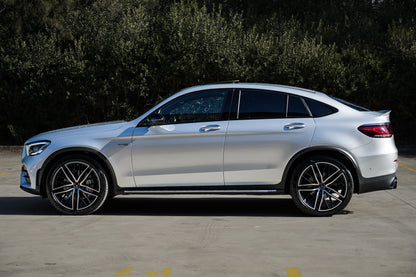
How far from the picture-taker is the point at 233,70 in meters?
21.4

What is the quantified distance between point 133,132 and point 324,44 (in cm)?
1573

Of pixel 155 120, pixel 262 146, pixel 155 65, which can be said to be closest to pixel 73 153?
pixel 155 120

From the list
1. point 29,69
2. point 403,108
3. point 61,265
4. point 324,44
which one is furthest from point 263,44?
point 61,265

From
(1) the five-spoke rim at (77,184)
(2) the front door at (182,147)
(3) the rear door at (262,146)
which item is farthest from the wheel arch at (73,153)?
(3) the rear door at (262,146)

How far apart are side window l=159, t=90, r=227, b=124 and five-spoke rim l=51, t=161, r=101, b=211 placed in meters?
1.26

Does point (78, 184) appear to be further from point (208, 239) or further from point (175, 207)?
point (208, 239)

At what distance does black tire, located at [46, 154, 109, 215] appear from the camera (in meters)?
8.57

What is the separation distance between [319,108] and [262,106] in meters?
0.76

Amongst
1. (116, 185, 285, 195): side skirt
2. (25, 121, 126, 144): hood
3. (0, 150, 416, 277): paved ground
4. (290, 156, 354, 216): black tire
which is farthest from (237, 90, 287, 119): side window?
(25, 121, 126, 144): hood

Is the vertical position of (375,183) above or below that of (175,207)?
above

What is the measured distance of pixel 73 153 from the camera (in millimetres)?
8688

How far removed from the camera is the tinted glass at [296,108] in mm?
8531

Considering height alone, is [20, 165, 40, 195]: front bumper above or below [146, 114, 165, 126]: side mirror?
below

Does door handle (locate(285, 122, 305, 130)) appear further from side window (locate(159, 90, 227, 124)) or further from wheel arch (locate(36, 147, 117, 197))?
wheel arch (locate(36, 147, 117, 197))
